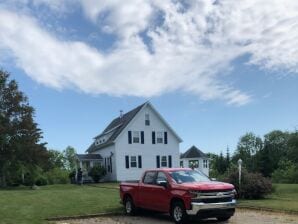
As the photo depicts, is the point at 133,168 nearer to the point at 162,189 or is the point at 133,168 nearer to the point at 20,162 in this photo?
the point at 20,162

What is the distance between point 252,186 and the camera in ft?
80.0

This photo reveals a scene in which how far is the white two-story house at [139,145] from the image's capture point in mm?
54438

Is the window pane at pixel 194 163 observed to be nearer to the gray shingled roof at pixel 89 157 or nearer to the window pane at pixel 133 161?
the gray shingled roof at pixel 89 157

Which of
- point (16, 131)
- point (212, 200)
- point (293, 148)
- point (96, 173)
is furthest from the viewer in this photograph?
point (96, 173)

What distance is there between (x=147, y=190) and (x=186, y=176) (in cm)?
156

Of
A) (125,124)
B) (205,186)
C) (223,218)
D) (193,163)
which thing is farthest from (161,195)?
(193,163)

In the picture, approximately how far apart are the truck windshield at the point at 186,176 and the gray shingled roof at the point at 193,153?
53500mm

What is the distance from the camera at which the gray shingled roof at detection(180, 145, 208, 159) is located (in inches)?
2777

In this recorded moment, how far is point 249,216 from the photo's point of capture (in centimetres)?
1733

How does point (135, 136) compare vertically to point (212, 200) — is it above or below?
above

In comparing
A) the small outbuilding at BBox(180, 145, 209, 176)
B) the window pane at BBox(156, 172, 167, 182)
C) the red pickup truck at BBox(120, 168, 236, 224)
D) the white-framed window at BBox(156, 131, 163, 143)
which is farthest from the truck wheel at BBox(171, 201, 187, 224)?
the small outbuilding at BBox(180, 145, 209, 176)

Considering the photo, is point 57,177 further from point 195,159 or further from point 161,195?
point 161,195

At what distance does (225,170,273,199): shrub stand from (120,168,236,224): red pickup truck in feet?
26.3

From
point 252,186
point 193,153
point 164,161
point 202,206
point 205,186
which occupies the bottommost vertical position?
point 202,206
